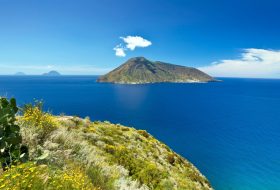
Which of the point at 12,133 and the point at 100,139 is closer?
the point at 12,133

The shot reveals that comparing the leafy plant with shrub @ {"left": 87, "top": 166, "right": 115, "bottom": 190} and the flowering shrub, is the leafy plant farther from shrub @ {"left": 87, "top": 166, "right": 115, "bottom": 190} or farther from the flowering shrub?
shrub @ {"left": 87, "top": 166, "right": 115, "bottom": 190}

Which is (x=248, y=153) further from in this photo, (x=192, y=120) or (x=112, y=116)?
(x=112, y=116)

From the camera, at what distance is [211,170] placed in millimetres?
44969

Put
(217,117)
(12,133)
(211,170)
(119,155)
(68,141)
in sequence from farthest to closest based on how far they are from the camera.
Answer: (217,117) < (211,170) < (119,155) < (68,141) < (12,133)

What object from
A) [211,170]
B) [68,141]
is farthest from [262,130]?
[68,141]

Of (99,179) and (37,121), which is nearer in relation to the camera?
(99,179)

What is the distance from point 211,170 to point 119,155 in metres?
34.2

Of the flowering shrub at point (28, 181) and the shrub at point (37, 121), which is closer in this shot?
the flowering shrub at point (28, 181)

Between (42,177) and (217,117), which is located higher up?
(42,177)

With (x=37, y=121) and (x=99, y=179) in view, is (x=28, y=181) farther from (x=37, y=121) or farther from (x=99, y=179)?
(x=37, y=121)

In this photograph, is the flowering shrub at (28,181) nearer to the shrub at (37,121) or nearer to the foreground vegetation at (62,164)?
the foreground vegetation at (62,164)

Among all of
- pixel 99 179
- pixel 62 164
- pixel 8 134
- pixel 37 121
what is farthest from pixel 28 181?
pixel 37 121

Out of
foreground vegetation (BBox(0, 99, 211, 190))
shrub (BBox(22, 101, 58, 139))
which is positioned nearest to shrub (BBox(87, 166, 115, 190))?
foreground vegetation (BBox(0, 99, 211, 190))

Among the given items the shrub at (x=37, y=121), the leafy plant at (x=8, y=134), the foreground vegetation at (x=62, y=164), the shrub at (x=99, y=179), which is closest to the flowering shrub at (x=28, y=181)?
the foreground vegetation at (x=62, y=164)
